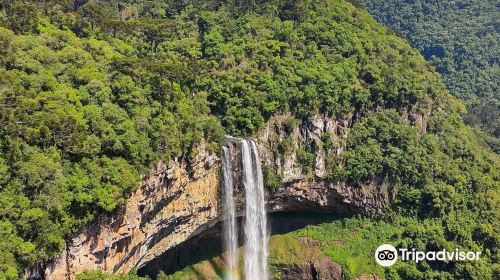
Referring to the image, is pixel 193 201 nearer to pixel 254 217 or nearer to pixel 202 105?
pixel 254 217

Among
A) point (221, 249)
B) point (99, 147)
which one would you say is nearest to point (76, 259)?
point (99, 147)

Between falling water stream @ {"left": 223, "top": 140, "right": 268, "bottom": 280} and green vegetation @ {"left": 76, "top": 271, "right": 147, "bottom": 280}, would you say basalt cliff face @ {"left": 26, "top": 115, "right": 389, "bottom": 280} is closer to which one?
green vegetation @ {"left": 76, "top": 271, "right": 147, "bottom": 280}

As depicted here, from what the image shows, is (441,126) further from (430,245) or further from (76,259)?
(76,259)

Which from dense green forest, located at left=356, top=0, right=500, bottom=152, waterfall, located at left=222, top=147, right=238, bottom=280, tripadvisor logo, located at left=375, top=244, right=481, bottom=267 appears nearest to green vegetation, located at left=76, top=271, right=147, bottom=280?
waterfall, located at left=222, top=147, right=238, bottom=280

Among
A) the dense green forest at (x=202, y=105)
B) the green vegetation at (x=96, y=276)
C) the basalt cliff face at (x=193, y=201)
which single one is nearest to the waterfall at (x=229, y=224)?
the basalt cliff face at (x=193, y=201)

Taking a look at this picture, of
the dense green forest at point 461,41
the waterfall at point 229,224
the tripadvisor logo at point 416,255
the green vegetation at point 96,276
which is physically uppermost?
the dense green forest at point 461,41

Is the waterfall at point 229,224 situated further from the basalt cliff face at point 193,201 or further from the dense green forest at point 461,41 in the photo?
the dense green forest at point 461,41
